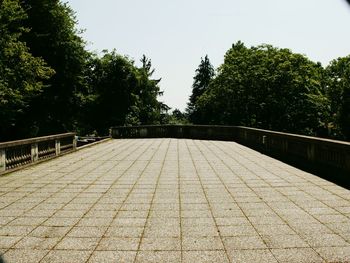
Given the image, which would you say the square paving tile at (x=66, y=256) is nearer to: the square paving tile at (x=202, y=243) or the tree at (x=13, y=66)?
the square paving tile at (x=202, y=243)

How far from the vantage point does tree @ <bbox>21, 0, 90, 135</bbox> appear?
26.7 metres

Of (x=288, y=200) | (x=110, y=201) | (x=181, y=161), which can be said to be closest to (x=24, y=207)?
(x=110, y=201)

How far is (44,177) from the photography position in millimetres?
10398

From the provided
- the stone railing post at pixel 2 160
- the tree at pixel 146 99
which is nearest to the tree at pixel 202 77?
the tree at pixel 146 99

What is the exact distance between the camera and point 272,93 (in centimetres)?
3803

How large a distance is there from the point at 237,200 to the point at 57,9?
25.5m

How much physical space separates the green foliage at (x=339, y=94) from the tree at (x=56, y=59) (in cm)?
2844

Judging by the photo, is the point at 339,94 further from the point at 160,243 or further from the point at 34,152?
the point at 160,243

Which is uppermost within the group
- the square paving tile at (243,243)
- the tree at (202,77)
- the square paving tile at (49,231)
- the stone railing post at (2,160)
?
the tree at (202,77)

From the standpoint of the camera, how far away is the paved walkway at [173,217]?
14.5ft

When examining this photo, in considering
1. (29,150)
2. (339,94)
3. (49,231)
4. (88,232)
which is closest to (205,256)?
(88,232)

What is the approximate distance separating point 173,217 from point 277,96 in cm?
3444

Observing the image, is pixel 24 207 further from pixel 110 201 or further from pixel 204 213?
pixel 204 213

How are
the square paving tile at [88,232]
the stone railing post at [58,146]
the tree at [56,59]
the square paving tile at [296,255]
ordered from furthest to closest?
the tree at [56,59] < the stone railing post at [58,146] < the square paving tile at [88,232] < the square paving tile at [296,255]
